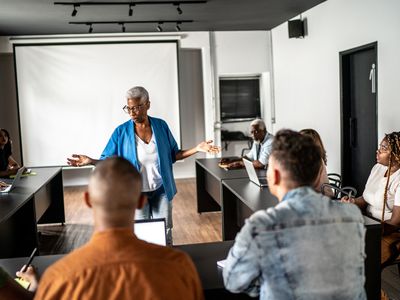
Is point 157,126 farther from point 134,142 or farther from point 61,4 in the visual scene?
point 61,4

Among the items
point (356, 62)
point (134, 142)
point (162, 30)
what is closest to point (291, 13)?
point (356, 62)

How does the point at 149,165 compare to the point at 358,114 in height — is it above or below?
below

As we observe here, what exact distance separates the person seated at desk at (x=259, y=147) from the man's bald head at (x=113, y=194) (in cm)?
321

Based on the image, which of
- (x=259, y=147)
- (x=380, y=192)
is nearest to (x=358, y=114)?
(x=259, y=147)

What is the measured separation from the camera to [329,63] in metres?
5.79

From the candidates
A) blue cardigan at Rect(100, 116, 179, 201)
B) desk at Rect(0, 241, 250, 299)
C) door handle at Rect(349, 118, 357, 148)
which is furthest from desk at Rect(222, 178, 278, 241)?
door handle at Rect(349, 118, 357, 148)

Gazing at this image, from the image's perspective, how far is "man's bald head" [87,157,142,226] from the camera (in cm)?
117

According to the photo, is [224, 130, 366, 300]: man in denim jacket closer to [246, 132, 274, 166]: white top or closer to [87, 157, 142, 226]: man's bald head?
[87, 157, 142, 226]: man's bald head

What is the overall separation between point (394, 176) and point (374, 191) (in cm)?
22

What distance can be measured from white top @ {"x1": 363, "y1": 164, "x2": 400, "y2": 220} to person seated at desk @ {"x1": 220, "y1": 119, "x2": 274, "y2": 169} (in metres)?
1.25

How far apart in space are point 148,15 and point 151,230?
4.94 metres

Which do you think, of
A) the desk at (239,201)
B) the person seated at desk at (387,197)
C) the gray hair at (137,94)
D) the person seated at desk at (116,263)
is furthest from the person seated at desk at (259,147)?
the person seated at desk at (116,263)

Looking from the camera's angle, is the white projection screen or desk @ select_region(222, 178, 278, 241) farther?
the white projection screen

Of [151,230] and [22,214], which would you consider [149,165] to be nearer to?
[151,230]
